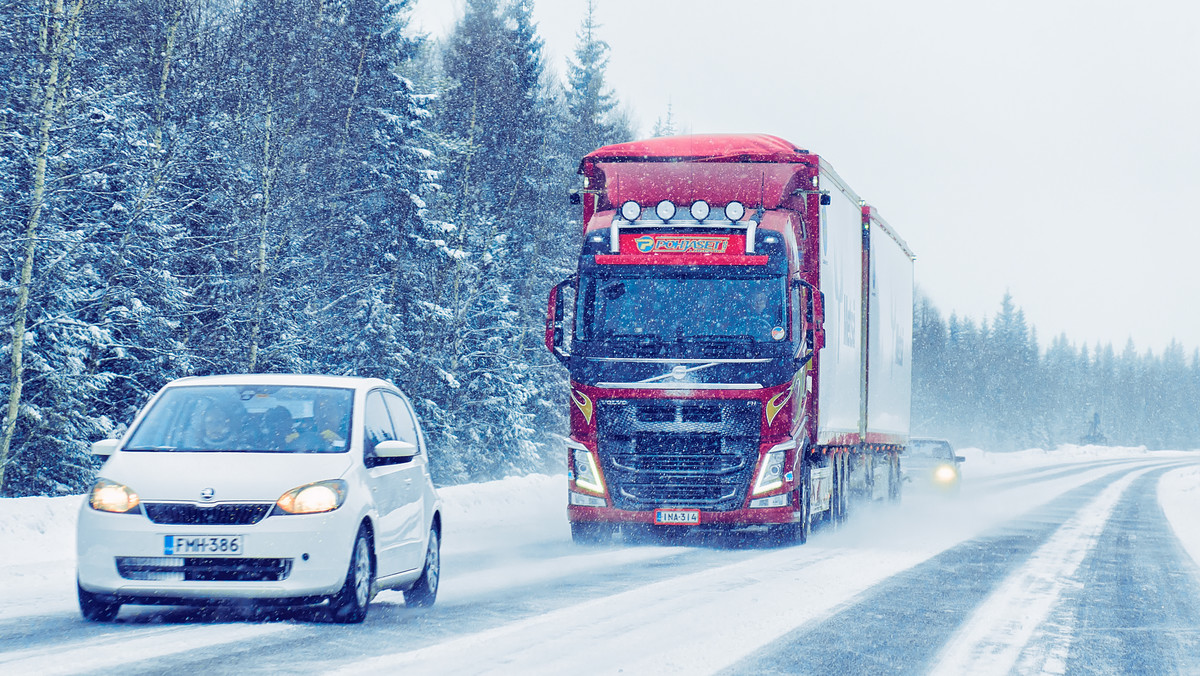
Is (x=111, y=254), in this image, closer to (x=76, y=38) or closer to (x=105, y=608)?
(x=76, y=38)

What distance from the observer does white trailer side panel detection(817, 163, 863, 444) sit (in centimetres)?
1666

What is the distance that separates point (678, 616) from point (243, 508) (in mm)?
2951

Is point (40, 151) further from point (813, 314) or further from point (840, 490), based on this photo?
point (813, 314)

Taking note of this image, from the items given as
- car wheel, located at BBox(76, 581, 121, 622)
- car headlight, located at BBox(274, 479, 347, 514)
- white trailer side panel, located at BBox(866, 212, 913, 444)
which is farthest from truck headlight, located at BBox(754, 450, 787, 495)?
car wheel, located at BBox(76, 581, 121, 622)

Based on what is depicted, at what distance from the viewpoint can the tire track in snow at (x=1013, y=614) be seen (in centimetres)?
805

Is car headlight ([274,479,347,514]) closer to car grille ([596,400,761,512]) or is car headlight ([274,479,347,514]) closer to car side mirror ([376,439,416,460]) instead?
car side mirror ([376,439,416,460])

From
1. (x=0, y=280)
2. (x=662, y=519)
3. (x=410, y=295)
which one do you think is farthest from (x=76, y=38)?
(x=410, y=295)

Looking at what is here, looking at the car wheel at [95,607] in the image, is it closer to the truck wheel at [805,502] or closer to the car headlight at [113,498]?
the car headlight at [113,498]

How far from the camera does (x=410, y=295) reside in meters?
39.0

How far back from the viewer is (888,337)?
23.4m

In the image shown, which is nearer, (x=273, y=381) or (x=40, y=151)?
(x=273, y=381)

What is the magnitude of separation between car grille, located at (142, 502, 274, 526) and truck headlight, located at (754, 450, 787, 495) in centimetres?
780

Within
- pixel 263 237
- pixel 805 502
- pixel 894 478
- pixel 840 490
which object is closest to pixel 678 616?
pixel 805 502

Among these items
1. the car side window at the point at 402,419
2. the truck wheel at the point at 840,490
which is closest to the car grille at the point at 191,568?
the car side window at the point at 402,419
